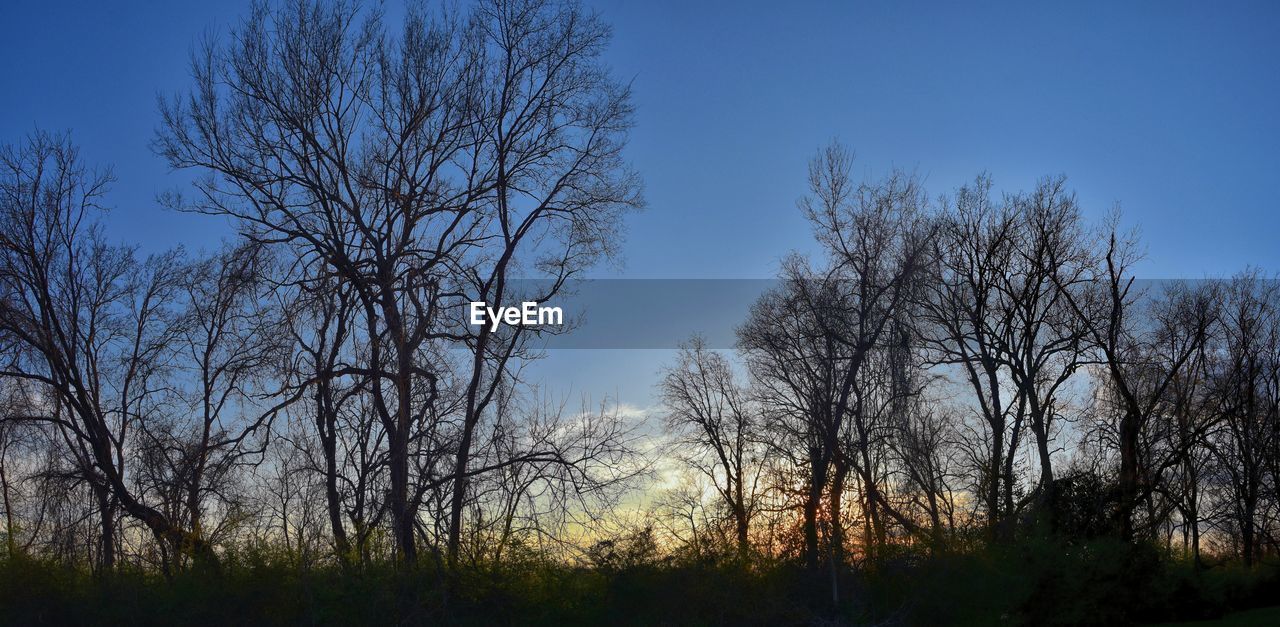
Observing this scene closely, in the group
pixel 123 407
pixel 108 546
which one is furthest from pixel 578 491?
pixel 123 407

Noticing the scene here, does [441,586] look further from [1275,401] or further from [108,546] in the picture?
[1275,401]

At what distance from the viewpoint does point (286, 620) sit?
18.9 m

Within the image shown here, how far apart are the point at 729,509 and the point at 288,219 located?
13208 mm

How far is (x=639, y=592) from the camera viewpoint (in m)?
20.5

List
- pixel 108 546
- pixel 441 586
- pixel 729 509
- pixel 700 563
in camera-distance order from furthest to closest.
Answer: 1. pixel 729 509
2. pixel 108 546
3. pixel 700 563
4. pixel 441 586

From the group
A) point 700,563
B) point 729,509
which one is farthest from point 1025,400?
point 700,563

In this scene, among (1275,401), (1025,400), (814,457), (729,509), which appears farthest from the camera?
Answer: (1275,401)

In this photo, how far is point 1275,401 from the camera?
3934 centimetres

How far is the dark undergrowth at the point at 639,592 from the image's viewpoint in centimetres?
1889

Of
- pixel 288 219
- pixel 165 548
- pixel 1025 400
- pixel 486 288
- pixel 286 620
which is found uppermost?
pixel 288 219

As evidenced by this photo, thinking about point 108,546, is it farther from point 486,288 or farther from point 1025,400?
point 1025,400

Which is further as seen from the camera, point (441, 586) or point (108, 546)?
point (108, 546)

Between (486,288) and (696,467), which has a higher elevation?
(486,288)

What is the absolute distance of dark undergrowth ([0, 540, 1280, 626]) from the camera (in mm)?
18891
